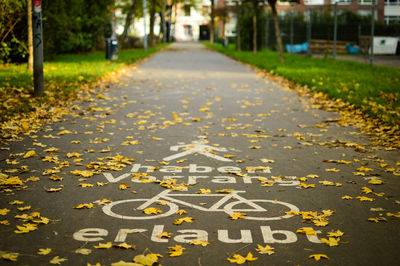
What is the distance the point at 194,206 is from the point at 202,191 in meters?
0.51

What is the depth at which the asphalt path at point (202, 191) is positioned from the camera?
4.07 metres

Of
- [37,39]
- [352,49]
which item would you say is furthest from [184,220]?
[352,49]

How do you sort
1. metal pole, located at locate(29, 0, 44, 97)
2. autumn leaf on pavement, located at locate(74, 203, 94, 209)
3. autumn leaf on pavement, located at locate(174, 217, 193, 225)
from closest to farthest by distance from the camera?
1. autumn leaf on pavement, located at locate(174, 217, 193, 225)
2. autumn leaf on pavement, located at locate(74, 203, 94, 209)
3. metal pole, located at locate(29, 0, 44, 97)

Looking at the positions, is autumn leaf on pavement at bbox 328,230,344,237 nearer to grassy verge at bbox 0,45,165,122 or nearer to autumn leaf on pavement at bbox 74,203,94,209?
autumn leaf on pavement at bbox 74,203,94,209

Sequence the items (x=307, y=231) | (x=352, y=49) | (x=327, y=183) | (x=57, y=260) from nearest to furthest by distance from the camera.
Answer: (x=57, y=260), (x=307, y=231), (x=327, y=183), (x=352, y=49)

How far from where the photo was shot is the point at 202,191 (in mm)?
5562

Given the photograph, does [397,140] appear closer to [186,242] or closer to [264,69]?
[186,242]

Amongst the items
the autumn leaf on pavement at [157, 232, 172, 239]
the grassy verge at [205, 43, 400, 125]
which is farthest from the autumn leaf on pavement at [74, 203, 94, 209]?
the grassy verge at [205, 43, 400, 125]

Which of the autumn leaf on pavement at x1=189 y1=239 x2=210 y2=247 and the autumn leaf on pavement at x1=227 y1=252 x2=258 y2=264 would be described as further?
the autumn leaf on pavement at x1=189 y1=239 x2=210 y2=247

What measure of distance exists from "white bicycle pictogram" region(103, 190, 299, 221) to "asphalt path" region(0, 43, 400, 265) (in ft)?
0.03

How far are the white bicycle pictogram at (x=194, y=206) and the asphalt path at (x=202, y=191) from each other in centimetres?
1

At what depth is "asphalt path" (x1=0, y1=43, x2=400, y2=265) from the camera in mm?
4066

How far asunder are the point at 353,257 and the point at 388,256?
0.26 meters

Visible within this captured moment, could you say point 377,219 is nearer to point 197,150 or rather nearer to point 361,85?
point 197,150
